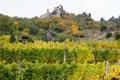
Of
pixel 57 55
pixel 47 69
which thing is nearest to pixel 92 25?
pixel 57 55

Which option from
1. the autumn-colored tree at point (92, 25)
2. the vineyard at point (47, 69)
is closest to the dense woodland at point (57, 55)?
the vineyard at point (47, 69)

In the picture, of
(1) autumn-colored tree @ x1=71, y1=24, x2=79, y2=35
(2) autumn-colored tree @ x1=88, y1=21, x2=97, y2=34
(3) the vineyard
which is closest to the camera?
(3) the vineyard

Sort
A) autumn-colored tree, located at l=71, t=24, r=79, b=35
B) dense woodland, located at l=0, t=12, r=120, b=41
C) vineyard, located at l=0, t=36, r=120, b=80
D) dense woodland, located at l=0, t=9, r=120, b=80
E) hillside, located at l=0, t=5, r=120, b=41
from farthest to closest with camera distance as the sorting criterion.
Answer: autumn-colored tree, located at l=71, t=24, r=79, b=35 → hillside, located at l=0, t=5, r=120, b=41 → dense woodland, located at l=0, t=12, r=120, b=41 → dense woodland, located at l=0, t=9, r=120, b=80 → vineyard, located at l=0, t=36, r=120, b=80

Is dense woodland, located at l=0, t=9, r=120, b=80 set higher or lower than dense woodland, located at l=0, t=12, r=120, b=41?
lower

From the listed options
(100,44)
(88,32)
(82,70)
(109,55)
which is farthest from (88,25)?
(82,70)

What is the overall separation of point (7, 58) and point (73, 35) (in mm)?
35652

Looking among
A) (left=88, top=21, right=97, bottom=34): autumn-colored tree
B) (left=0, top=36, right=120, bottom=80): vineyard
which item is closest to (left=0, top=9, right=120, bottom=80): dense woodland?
(left=0, top=36, right=120, bottom=80): vineyard

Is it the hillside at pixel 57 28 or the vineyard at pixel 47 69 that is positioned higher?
the hillside at pixel 57 28

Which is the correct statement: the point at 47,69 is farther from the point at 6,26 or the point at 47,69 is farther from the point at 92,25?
the point at 92,25

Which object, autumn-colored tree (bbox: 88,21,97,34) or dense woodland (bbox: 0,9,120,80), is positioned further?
autumn-colored tree (bbox: 88,21,97,34)

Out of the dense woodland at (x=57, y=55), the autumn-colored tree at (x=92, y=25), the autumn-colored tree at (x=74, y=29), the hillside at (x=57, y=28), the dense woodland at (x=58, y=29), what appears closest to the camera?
the dense woodland at (x=57, y=55)

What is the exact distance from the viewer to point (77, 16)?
89.8 metres

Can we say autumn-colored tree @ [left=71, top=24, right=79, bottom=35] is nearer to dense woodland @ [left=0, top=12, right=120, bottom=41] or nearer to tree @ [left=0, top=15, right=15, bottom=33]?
dense woodland @ [left=0, top=12, right=120, bottom=41]

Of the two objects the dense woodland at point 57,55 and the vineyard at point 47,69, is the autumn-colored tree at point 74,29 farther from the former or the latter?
the vineyard at point 47,69
